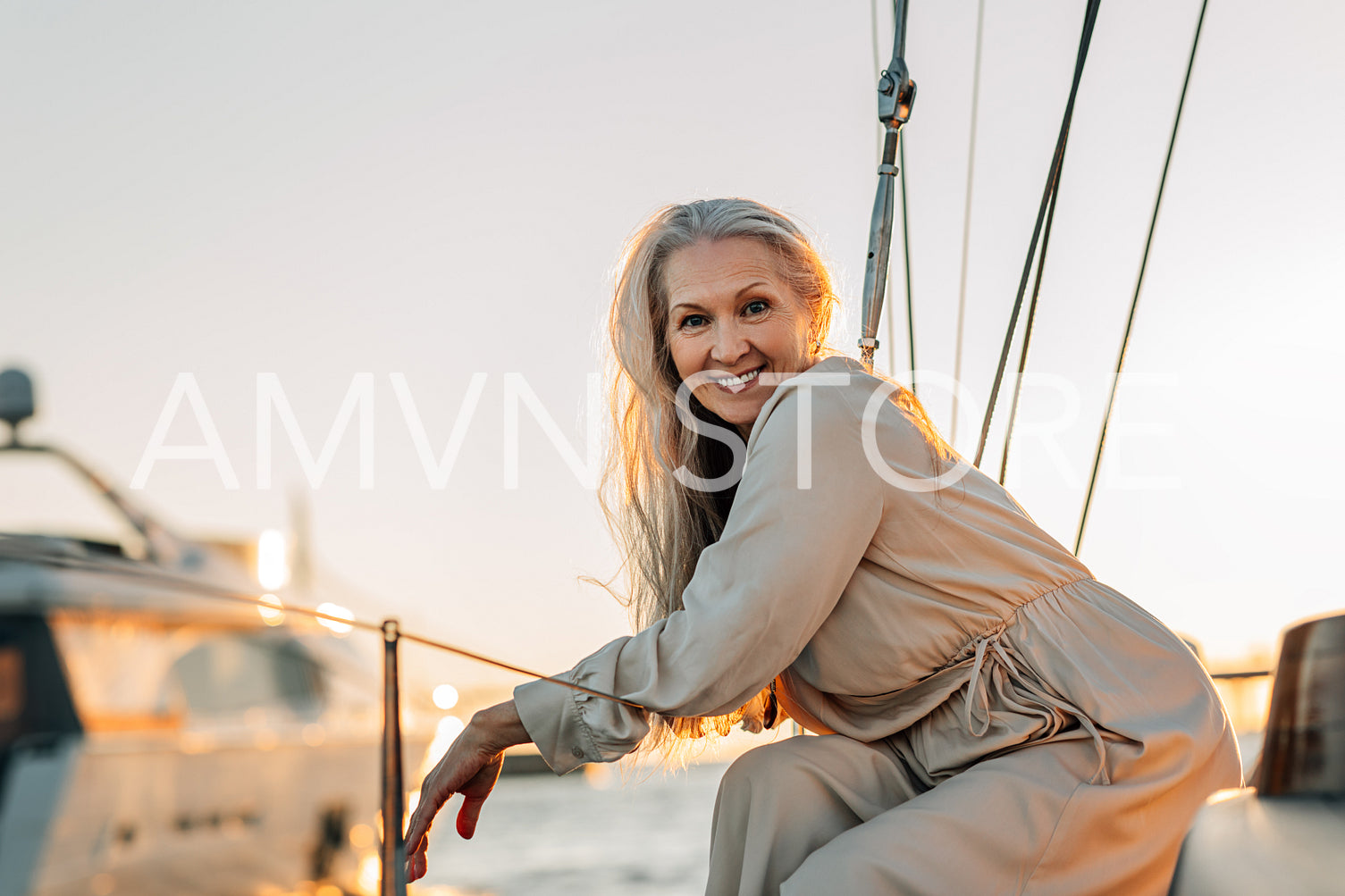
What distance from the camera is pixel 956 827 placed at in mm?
1253

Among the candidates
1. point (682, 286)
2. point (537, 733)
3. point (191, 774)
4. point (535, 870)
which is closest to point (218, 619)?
point (191, 774)

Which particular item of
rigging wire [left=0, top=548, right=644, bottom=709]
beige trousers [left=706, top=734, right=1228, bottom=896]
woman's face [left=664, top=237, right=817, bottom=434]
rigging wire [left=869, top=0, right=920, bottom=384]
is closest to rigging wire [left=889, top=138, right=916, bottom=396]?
rigging wire [left=869, top=0, right=920, bottom=384]

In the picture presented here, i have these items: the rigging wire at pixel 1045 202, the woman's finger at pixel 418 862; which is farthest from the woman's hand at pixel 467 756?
the rigging wire at pixel 1045 202

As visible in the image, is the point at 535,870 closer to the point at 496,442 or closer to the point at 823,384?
the point at 496,442

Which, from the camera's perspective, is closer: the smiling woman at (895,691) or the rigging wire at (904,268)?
the smiling woman at (895,691)

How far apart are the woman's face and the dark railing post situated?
773 mm

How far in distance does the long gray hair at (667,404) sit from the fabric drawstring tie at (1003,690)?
501 millimetres

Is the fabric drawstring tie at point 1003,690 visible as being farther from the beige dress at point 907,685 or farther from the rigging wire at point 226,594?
the rigging wire at point 226,594

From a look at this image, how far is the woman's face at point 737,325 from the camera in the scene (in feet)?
5.75

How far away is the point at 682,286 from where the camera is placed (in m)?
1.80

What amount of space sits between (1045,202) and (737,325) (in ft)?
3.73

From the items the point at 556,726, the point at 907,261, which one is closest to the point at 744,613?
the point at 556,726

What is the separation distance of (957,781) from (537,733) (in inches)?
19.4

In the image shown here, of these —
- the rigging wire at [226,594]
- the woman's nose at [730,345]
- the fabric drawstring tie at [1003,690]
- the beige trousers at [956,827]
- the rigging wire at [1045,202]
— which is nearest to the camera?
the rigging wire at [226,594]
